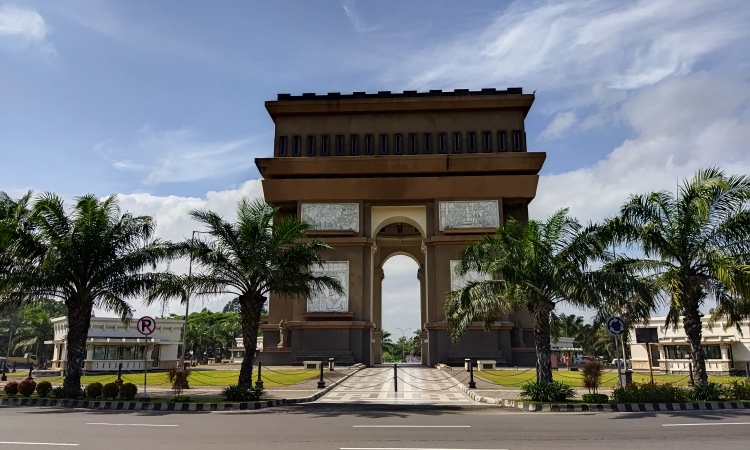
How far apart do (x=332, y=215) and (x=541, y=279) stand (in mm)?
28356

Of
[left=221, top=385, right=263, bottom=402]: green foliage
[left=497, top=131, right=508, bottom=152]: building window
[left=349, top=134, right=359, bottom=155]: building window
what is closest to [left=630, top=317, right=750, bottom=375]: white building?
[left=497, top=131, right=508, bottom=152]: building window

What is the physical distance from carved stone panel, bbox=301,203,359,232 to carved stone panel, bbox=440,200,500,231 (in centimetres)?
699

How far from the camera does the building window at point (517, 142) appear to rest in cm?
4578

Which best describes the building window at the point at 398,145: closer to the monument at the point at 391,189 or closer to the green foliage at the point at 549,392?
the monument at the point at 391,189

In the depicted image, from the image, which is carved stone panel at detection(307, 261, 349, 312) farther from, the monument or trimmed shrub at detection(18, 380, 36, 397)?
trimmed shrub at detection(18, 380, 36, 397)

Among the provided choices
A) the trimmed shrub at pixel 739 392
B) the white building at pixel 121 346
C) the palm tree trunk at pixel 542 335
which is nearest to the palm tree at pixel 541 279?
the palm tree trunk at pixel 542 335

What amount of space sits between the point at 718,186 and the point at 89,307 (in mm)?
21638

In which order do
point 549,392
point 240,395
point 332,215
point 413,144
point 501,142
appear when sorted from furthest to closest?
point 413,144, point 501,142, point 332,215, point 240,395, point 549,392

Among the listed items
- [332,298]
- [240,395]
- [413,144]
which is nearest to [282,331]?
[332,298]

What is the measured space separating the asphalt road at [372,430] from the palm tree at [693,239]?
4.05m

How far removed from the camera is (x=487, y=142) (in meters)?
46.2

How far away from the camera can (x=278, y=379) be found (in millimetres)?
28047

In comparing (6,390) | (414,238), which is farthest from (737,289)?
(414,238)

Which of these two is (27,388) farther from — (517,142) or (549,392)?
(517,142)
